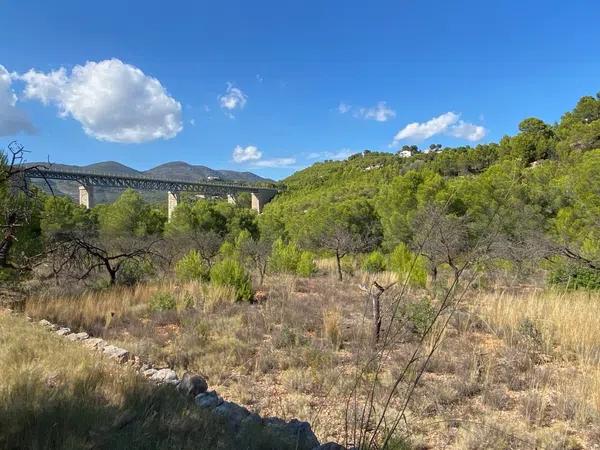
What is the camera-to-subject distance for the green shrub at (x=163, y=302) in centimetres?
736

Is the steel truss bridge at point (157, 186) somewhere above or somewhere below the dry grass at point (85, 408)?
above

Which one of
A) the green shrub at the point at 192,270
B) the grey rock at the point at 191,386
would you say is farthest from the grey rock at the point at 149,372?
the green shrub at the point at 192,270

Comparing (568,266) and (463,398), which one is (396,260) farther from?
(463,398)

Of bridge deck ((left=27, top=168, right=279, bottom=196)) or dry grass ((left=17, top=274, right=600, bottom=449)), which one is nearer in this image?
dry grass ((left=17, top=274, right=600, bottom=449))

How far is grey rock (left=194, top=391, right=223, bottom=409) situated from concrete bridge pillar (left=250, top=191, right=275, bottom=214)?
208 ft

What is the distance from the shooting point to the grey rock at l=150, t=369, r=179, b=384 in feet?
12.1

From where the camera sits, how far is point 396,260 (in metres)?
12.8

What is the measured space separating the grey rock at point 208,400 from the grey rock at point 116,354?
1.33 m

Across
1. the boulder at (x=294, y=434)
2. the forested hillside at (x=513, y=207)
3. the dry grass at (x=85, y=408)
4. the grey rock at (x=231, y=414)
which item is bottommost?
the grey rock at (x=231, y=414)

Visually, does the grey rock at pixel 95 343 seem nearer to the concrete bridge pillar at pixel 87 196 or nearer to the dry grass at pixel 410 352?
the dry grass at pixel 410 352

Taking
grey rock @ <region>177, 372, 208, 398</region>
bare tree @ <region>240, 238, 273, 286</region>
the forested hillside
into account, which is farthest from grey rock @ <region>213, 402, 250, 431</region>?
bare tree @ <region>240, 238, 273, 286</region>

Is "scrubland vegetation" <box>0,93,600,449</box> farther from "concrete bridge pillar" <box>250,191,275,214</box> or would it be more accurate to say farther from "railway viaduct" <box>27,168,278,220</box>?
"concrete bridge pillar" <box>250,191,275,214</box>

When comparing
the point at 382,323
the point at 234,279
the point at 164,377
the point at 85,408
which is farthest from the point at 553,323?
the point at 234,279

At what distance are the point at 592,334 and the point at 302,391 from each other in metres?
3.59
